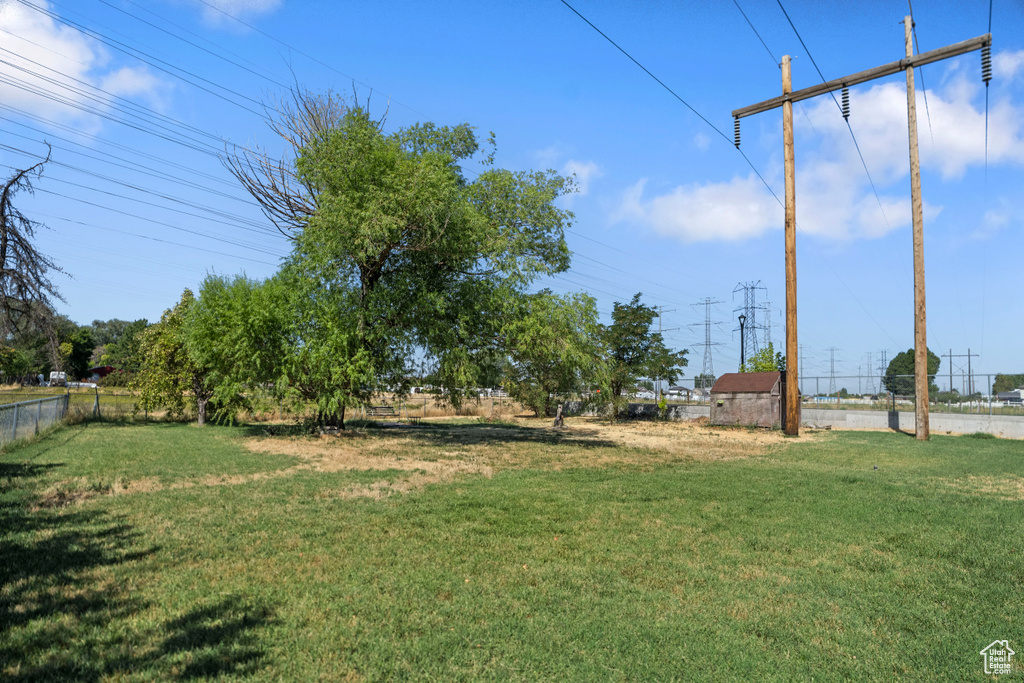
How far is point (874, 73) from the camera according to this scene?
73.4 ft

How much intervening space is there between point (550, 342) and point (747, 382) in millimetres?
16638

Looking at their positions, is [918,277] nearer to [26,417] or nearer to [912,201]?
[912,201]

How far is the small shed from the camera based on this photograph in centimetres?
2938

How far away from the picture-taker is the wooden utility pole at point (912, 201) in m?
22.2

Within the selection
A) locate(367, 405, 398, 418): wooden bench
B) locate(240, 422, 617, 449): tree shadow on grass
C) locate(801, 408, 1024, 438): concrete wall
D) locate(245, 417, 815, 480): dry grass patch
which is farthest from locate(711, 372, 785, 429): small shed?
locate(367, 405, 398, 418): wooden bench

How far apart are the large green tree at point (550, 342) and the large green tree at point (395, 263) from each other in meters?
0.70

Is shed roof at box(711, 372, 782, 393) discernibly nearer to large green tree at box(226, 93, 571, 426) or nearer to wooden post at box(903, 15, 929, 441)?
wooden post at box(903, 15, 929, 441)

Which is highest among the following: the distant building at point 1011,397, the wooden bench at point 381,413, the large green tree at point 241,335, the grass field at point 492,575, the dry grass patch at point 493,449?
the large green tree at point 241,335

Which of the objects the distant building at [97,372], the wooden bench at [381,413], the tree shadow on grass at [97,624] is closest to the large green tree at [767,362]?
the wooden bench at [381,413]

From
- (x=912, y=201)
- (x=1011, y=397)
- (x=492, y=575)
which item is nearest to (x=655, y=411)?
(x=912, y=201)

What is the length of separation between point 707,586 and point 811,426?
29978 millimetres

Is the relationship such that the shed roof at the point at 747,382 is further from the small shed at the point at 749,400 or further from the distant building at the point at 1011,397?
the distant building at the point at 1011,397

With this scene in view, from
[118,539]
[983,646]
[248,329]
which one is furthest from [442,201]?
[983,646]

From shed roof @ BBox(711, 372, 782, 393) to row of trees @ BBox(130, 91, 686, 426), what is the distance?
1315 centimetres
